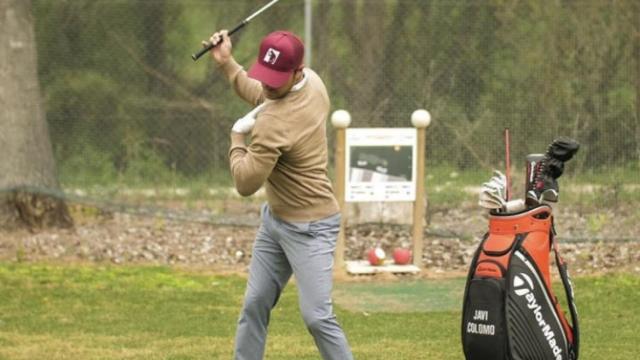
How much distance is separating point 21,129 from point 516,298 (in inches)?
285

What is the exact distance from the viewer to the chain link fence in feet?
41.4

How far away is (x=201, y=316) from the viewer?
31.7ft

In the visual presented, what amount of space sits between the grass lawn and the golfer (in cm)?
160

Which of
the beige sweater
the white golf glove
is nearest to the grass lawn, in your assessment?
the beige sweater

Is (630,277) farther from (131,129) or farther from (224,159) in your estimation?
(131,129)

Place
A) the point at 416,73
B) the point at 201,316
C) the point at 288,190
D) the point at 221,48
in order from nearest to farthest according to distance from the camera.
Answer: the point at 288,190
the point at 221,48
the point at 201,316
the point at 416,73

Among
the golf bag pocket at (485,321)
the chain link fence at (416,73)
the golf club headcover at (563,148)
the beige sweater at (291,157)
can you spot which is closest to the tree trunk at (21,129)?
the chain link fence at (416,73)

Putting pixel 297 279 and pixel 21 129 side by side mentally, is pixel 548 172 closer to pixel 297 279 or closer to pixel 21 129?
pixel 297 279

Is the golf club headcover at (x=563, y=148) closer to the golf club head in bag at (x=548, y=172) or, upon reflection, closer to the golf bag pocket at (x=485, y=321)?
the golf club head in bag at (x=548, y=172)

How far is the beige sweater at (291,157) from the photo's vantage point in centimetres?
632

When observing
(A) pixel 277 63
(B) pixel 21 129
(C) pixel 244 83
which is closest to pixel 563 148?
(A) pixel 277 63

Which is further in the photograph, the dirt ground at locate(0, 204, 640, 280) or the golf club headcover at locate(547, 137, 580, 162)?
the dirt ground at locate(0, 204, 640, 280)

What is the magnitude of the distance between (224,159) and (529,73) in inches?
119

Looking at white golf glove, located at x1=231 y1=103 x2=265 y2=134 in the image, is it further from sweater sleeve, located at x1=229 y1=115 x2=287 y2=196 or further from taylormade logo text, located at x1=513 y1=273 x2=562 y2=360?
taylormade logo text, located at x1=513 y1=273 x2=562 y2=360
